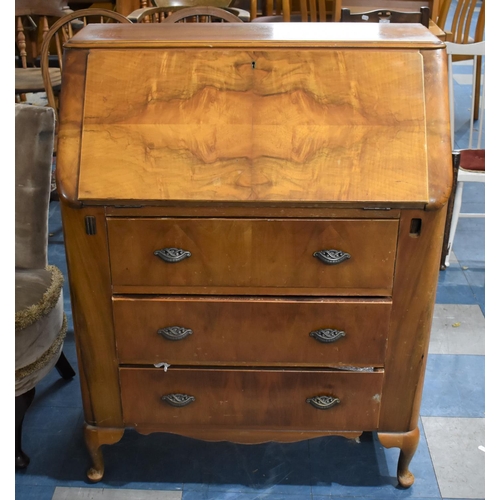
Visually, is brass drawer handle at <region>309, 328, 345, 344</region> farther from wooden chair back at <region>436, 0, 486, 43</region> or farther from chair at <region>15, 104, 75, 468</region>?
wooden chair back at <region>436, 0, 486, 43</region>

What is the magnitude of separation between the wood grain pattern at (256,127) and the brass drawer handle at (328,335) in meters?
0.39

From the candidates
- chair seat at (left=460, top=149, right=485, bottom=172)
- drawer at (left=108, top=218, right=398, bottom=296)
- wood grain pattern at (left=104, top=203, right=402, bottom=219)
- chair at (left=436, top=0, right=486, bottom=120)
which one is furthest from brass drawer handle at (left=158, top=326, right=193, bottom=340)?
chair at (left=436, top=0, right=486, bottom=120)

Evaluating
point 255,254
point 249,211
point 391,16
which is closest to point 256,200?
point 249,211

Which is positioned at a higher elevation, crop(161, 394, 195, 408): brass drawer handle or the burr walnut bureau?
the burr walnut bureau

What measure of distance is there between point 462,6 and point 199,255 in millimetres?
3898

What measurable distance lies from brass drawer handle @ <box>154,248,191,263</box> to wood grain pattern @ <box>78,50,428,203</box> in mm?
155

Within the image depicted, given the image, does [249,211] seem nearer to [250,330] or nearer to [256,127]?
[256,127]

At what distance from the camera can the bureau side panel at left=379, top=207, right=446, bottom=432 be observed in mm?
1641

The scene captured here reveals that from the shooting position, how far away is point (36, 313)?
74.9 inches

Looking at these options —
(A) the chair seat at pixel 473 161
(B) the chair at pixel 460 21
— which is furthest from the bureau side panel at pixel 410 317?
(B) the chair at pixel 460 21

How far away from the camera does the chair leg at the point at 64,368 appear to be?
7.94 ft

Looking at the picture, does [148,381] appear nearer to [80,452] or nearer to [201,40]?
[80,452]

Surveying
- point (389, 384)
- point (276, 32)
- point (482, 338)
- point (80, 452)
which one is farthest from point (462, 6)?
point (80, 452)

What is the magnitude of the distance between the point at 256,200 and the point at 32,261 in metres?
0.90
